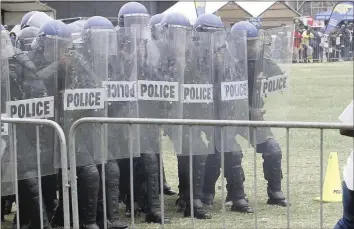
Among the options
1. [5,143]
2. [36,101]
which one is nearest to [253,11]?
[36,101]

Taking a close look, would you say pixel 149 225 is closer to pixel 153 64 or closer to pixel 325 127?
pixel 153 64

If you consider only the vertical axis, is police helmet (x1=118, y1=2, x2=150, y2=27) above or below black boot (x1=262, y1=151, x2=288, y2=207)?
above

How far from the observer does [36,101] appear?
19.6 feet

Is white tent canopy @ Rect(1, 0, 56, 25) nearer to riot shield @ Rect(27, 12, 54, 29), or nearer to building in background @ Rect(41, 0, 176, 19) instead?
building in background @ Rect(41, 0, 176, 19)

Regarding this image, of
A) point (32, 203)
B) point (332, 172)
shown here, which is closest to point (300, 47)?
point (332, 172)

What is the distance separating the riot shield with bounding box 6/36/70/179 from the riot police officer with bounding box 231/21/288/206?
1914mm

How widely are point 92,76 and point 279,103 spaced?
85.6 inches

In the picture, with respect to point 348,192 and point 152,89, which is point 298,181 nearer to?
point 152,89

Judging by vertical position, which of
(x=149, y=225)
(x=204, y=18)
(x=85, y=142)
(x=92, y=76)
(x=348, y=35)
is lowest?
(x=149, y=225)

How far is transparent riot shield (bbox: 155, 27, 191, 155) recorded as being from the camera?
22.0ft

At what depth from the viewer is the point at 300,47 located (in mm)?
34938

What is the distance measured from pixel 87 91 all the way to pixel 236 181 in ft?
6.37

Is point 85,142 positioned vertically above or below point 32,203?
above

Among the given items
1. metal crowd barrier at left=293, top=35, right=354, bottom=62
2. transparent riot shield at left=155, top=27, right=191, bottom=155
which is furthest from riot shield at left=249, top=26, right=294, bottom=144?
metal crowd barrier at left=293, top=35, right=354, bottom=62
